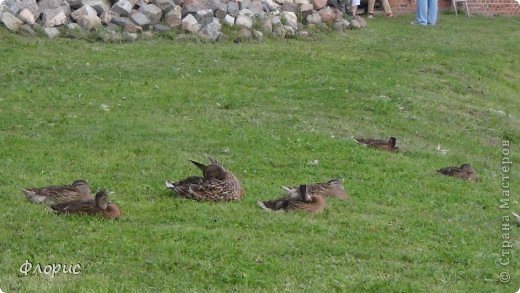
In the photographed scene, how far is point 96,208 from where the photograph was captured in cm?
856

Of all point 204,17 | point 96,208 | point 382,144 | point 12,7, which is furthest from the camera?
point 204,17

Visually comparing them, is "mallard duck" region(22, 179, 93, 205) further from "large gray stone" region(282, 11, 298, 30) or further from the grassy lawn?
"large gray stone" region(282, 11, 298, 30)

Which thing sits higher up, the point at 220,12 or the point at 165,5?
the point at 165,5

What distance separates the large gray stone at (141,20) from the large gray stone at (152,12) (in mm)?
93

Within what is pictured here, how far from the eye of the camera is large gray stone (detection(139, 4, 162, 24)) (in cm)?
1988

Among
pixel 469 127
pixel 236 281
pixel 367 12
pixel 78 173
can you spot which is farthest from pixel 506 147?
pixel 367 12

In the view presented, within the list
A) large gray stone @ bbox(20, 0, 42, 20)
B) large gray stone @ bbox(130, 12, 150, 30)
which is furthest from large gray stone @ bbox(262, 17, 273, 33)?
large gray stone @ bbox(20, 0, 42, 20)

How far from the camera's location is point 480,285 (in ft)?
25.5

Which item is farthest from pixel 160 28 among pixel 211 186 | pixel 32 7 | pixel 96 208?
pixel 96 208

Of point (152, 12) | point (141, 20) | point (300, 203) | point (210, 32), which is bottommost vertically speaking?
point (210, 32)

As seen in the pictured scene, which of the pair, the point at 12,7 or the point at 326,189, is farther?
the point at 12,7

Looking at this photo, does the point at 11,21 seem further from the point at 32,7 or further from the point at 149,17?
the point at 149,17

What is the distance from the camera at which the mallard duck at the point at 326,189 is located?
384 inches

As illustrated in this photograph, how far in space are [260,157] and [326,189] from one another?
1902 mm
